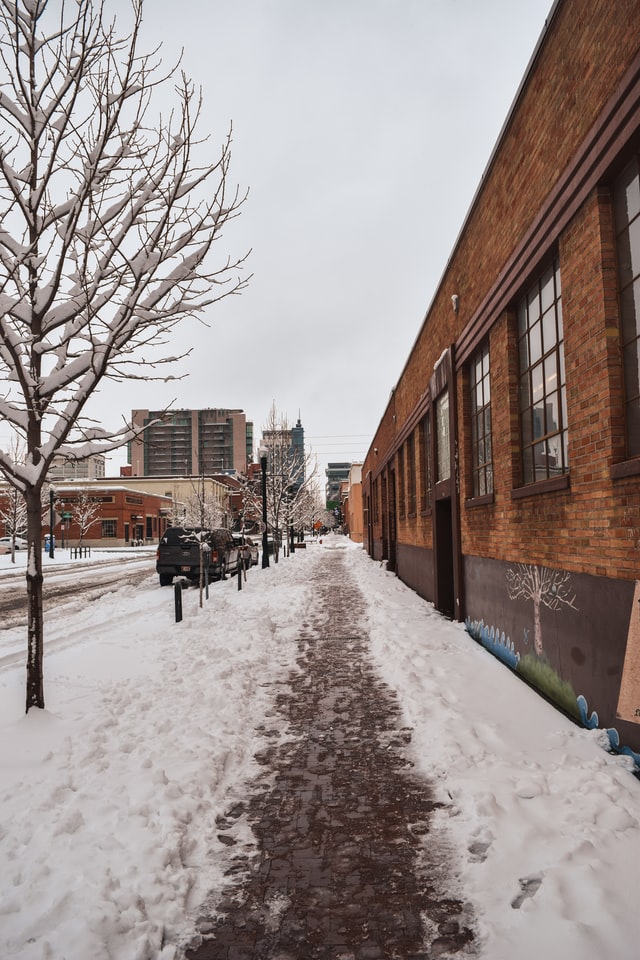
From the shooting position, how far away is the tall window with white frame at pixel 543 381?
19.0 feet

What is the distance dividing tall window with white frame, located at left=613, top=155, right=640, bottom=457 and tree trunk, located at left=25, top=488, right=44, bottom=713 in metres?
5.13

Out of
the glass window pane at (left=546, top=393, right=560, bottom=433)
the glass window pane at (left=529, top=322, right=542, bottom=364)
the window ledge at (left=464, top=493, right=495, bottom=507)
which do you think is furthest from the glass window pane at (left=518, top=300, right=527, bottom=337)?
the window ledge at (left=464, top=493, right=495, bottom=507)

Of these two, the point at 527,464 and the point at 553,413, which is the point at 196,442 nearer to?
the point at 527,464

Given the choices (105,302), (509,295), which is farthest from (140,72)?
(509,295)

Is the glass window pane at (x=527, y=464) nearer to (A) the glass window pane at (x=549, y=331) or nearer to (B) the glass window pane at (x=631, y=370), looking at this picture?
(A) the glass window pane at (x=549, y=331)

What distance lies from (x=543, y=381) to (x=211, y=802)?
5214mm

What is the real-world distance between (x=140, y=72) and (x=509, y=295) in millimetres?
4551

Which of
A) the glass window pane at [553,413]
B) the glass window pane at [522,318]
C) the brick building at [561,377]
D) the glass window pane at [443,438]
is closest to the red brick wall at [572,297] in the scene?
the brick building at [561,377]

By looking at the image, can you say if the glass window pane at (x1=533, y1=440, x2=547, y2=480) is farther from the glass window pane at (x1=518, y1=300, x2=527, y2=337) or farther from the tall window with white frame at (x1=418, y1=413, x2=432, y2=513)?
the tall window with white frame at (x1=418, y1=413, x2=432, y2=513)

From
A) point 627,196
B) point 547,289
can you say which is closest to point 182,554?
point 547,289

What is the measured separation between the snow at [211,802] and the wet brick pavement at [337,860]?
13 centimetres

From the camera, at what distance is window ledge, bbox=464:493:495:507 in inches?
314

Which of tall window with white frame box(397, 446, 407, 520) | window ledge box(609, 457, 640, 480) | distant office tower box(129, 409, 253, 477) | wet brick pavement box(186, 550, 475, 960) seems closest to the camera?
wet brick pavement box(186, 550, 475, 960)

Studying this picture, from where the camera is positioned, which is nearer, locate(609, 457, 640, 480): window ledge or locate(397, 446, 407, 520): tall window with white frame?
locate(609, 457, 640, 480): window ledge
